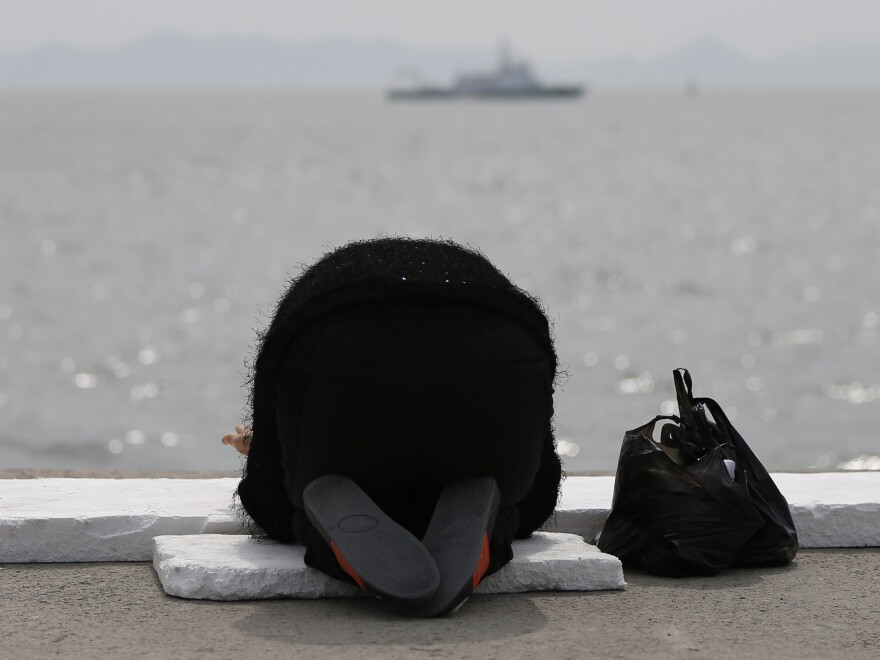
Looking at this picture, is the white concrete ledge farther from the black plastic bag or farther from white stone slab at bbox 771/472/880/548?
the black plastic bag

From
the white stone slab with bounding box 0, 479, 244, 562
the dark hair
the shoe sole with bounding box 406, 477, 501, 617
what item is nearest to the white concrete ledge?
the white stone slab with bounding box 0, 479, 244, 562

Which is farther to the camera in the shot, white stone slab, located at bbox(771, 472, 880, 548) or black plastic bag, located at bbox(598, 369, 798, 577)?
white stone slab, located at bbox(771, 472, 880, 548)

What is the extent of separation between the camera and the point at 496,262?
27.6 metres

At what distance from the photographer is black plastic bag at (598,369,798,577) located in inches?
174

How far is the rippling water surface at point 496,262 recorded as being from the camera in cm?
1627

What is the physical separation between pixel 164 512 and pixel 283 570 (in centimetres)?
72

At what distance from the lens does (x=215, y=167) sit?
179 feet

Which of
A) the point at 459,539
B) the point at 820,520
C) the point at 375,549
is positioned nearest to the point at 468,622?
the point at 459,539

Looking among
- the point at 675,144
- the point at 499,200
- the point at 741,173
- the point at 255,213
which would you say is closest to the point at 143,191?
the point at 255,213

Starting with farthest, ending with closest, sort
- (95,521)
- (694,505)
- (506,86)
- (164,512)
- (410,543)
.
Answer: (506,86) → (164,512) → (95,521) → (694,505) → (410,543)

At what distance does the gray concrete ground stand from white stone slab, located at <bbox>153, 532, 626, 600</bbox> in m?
0.04

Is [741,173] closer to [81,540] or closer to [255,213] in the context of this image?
[255,213]

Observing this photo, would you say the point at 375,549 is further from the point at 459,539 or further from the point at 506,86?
the point at 506,86

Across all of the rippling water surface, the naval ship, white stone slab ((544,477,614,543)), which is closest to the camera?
white stone slab ((544,477,614,543))
